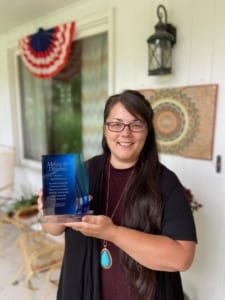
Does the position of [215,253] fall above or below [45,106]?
below

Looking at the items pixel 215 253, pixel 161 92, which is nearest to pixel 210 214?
pixel 215 253

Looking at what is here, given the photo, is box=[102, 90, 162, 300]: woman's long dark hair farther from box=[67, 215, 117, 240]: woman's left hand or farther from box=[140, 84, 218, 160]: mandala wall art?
box=[140, 84, 218, 160]: mandala wall art

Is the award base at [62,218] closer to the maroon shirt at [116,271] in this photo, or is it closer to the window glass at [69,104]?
the maroon shirt at [116,271]

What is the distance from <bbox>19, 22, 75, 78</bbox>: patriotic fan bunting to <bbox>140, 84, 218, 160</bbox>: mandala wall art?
97 centimetres

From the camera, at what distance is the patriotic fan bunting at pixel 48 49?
226cm

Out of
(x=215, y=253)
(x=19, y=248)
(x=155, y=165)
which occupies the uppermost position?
(x=155, y=165)

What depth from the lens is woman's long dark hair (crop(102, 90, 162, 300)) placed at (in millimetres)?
829

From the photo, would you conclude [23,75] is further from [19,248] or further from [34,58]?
[19,248]

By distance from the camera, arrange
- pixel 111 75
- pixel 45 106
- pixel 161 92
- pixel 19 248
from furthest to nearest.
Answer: pixel 45 106 < pixel 19 248 < pixel 111 75 < pixel 161 92

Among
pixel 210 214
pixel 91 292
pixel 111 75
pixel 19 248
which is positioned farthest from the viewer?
pixel 19 248

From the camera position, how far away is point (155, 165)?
90cm

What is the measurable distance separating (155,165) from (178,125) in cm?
85

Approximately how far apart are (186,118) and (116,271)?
109 cm

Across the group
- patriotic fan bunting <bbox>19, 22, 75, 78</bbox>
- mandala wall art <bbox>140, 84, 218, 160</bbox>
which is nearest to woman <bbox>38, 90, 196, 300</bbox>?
mandala wall art <bbox>140, 84, 218, 160</bbox>
